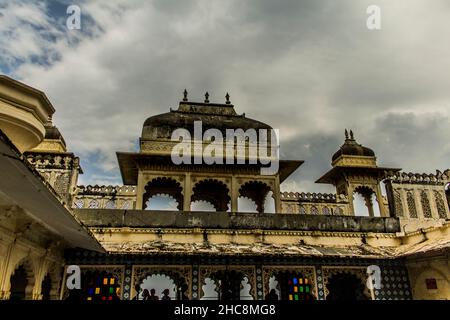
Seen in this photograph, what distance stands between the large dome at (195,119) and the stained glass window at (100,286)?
6346mm

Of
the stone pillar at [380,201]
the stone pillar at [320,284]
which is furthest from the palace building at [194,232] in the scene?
the stone pillar at [380,201]

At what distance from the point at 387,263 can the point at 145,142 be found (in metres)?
10.5

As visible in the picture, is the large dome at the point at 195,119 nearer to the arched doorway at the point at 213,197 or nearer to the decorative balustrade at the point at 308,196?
the arched doorway at the point at 213,197

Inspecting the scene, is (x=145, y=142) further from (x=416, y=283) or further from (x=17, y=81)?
(x=416, y=283)

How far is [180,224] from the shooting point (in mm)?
11703

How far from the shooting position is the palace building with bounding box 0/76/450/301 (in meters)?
7.15

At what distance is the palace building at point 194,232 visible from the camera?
7.15 meters

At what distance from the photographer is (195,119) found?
1639 centimetres

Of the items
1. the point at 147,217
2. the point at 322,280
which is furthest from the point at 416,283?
the point at 147,217

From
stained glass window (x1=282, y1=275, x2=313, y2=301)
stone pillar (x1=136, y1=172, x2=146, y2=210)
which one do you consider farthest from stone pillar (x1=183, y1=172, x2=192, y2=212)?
stained glass window (x1=282, y1=275, x2=313, y2=301)

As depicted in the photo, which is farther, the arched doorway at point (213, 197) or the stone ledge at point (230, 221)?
the arched doorway at point (213, 197)

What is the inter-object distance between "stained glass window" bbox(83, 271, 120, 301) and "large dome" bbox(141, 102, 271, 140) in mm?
6346

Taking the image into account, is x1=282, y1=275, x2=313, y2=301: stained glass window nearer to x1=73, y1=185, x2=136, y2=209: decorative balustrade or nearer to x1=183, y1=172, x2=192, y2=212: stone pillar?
x1=183, y1=172, x2=192, y2=212: stone pillar

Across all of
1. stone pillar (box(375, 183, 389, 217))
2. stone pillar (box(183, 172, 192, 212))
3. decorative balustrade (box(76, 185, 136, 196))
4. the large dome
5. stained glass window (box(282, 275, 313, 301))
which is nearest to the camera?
stained glass window (box(282, 275, 313, 301))
